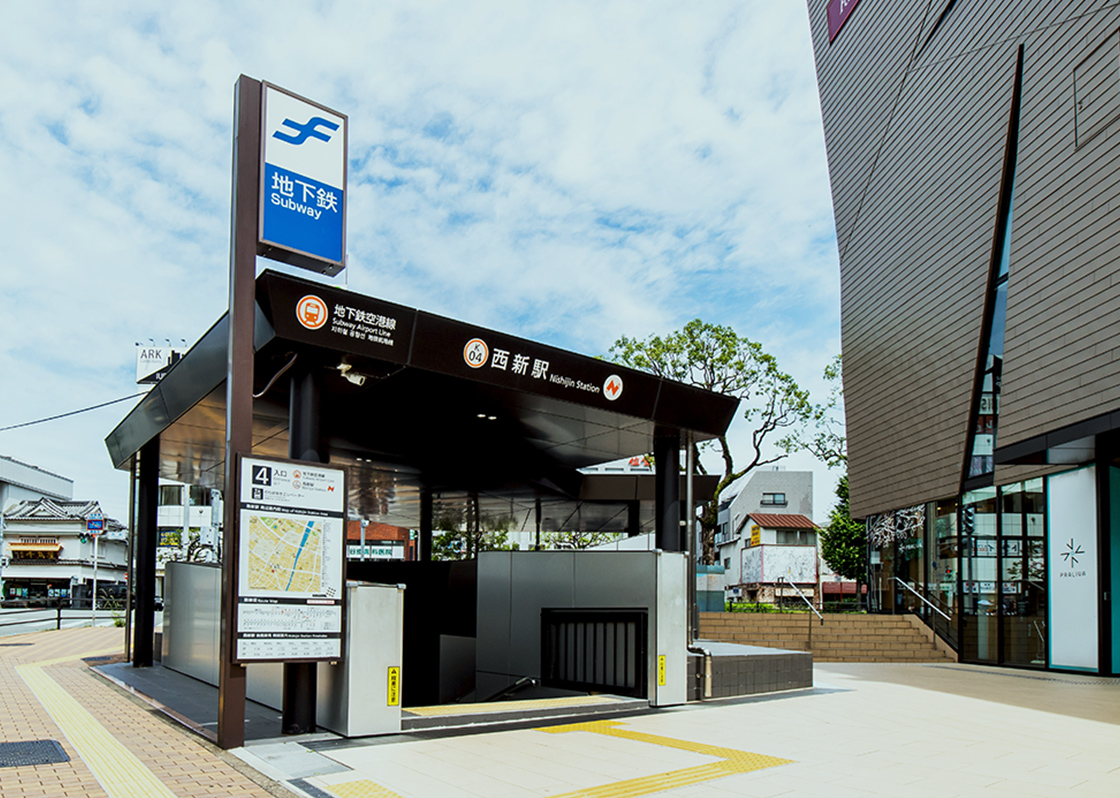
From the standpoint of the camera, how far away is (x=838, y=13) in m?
26.6

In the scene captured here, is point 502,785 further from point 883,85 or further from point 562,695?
point 883,85

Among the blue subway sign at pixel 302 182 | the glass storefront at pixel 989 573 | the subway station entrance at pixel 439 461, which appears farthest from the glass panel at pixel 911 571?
the blue subway sign at pixel 302 182

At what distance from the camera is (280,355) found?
27.0ft

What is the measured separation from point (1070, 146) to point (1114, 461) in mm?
5467

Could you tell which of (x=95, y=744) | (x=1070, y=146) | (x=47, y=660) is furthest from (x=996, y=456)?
(x=47, y=660)

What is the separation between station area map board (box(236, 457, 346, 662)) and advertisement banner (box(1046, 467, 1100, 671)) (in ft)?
45.1

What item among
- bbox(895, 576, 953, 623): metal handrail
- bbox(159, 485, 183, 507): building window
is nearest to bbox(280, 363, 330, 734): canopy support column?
bbox(895, 576, 953, 623): metal handrail

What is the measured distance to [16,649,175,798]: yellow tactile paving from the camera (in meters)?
5.79

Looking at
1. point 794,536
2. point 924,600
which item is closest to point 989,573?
point 924,600

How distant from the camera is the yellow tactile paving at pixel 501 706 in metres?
8.74

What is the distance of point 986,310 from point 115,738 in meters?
17.5

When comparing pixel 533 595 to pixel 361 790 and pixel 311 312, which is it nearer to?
pixel 311 312

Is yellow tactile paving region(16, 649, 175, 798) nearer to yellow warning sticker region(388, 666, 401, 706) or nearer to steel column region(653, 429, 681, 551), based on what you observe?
yellow warning sticker region(388, 666, 401, 706)

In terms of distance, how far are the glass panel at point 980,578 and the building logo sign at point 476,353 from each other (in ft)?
45.5
